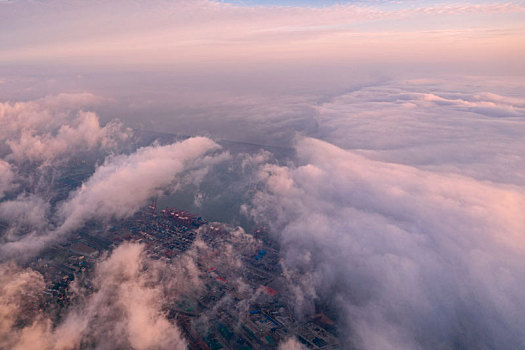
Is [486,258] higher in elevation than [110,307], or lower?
higher

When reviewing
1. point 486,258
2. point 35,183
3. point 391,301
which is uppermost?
point 486,258

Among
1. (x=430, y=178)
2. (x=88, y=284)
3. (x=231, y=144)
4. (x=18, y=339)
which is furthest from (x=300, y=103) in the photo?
(x=18, y=339)

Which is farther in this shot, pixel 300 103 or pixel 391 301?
pixel 300 103

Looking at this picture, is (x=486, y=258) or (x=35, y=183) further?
(x=35, y=183)

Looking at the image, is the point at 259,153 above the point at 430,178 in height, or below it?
below

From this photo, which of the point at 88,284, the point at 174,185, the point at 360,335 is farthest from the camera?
the point at 174,185

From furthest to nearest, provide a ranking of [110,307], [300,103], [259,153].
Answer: [300,103], [259,153], [110,307]

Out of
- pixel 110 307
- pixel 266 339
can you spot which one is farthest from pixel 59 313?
pixel 266 339

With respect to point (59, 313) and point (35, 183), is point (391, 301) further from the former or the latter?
point (35, 183)

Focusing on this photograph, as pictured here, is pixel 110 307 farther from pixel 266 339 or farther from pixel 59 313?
pixel 266 339
